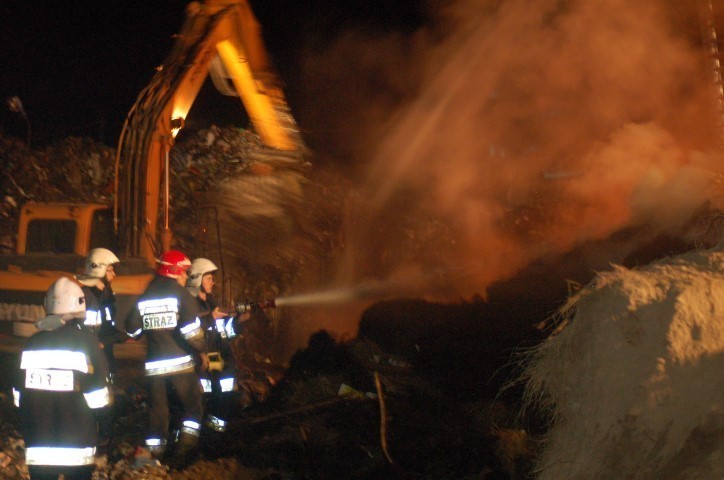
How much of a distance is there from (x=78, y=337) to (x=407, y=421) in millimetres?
3272

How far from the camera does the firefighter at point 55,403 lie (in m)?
4.77

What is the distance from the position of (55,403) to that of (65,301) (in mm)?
675

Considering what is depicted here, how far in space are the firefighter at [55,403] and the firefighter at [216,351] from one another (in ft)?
6.28

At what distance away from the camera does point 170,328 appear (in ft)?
20.4

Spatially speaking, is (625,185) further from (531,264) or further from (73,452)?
(73,452)

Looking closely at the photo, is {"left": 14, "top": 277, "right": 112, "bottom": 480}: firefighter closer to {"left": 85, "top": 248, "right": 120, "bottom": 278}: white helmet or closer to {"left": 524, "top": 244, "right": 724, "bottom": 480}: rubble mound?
{"left": 85, "top": 248, "right": 120, "bottom": 278}: white helmet

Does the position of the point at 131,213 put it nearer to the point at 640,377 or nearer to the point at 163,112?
the point at 163,112

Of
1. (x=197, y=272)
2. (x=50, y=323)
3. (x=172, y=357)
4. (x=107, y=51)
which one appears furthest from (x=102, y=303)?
(x=107, y=51)

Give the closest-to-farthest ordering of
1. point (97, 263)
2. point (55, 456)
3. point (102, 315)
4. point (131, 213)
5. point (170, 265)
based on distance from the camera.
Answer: point (55, 456) < point (170, 265) < point (102, 315) < point (97, 263) < point (131, 213)

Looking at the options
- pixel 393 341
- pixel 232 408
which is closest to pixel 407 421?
pixel 232 408

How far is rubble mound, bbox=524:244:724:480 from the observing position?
14.0 feet

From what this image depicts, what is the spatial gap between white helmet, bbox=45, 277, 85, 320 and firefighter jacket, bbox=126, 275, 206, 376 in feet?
3.70

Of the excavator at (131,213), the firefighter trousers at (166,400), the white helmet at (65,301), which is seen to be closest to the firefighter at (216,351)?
the firefighter trousers at (166,400)

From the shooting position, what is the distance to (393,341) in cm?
960
